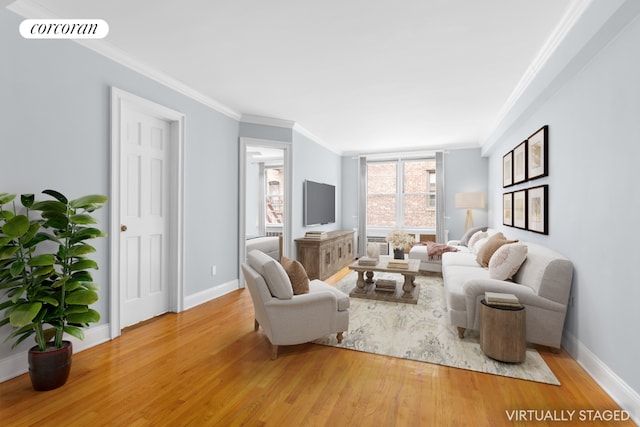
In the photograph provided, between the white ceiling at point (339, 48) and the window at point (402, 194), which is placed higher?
the white ceiling at point (339, 48)

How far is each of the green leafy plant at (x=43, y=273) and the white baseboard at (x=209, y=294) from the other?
4.91ft

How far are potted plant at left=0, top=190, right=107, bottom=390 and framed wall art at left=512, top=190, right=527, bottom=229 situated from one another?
4456 millimetres

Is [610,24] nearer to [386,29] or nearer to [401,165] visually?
[386,29]

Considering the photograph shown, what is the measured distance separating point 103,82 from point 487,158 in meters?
6.82

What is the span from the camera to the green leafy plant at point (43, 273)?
1957mm

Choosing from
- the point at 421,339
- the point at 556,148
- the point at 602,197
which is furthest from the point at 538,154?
the point at 421,339

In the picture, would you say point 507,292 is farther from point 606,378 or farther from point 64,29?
point 64,29

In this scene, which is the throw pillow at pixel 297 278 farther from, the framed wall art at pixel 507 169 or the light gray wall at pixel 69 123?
the framed wall art at pixel 507 169

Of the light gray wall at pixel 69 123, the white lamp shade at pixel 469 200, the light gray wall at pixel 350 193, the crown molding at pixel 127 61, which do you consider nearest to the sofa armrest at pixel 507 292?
the light gray wall at pixel 69 123

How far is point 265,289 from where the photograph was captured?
257cm

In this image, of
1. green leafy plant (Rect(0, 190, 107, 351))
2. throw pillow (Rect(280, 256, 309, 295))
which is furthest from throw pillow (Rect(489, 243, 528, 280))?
green leafy plant (Rect(0, 190, 107, 351))

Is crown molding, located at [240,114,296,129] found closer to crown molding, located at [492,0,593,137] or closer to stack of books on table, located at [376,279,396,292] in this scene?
stack of books on table, located at [376,279,396,292]

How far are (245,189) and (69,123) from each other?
2326 mm

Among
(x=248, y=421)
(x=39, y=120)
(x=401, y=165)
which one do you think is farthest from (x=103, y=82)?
(x=401, y=165)
